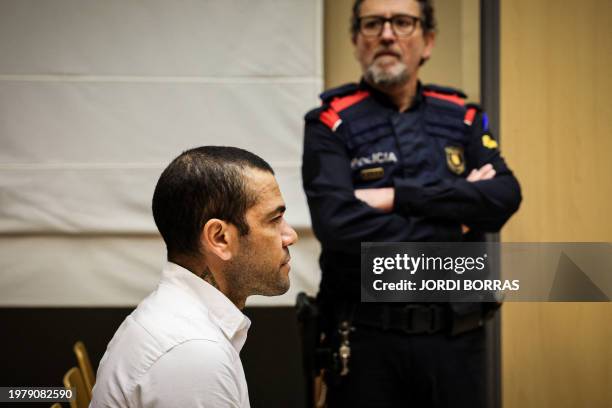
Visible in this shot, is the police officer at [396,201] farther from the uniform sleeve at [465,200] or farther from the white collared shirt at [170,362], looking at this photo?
the white collared shirt at [170,362]

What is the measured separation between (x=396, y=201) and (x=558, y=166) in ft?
2.05

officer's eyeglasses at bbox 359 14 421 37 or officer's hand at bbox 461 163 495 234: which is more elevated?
officer's eyeglasses at bbox 359 14 421 37

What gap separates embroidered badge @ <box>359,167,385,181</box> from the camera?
6.99 ft

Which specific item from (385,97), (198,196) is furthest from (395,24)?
(198,196)

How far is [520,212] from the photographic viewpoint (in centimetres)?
252

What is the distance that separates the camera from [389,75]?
2.21 metres

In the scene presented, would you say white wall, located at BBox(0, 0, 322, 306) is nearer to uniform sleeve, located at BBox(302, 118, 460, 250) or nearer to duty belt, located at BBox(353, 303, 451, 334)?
uniform sleeve, located at BBox(302, 118, 460, 250)

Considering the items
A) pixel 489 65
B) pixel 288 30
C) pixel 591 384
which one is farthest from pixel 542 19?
pixel 591 384

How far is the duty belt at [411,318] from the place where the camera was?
2049 millimetres

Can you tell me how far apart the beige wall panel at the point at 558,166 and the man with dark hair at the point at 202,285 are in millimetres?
1127

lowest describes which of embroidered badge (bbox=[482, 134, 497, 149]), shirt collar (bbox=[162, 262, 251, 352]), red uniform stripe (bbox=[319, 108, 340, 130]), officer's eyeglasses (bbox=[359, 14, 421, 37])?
shirt collar (bbox=[162, 262, 251, 352])

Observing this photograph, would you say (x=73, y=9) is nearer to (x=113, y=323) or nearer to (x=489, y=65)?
(x=113, y=323)

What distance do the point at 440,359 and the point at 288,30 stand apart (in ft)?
4.99

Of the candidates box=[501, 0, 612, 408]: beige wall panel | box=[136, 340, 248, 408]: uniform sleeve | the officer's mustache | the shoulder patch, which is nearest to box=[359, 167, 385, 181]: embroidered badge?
the shoulder patch
